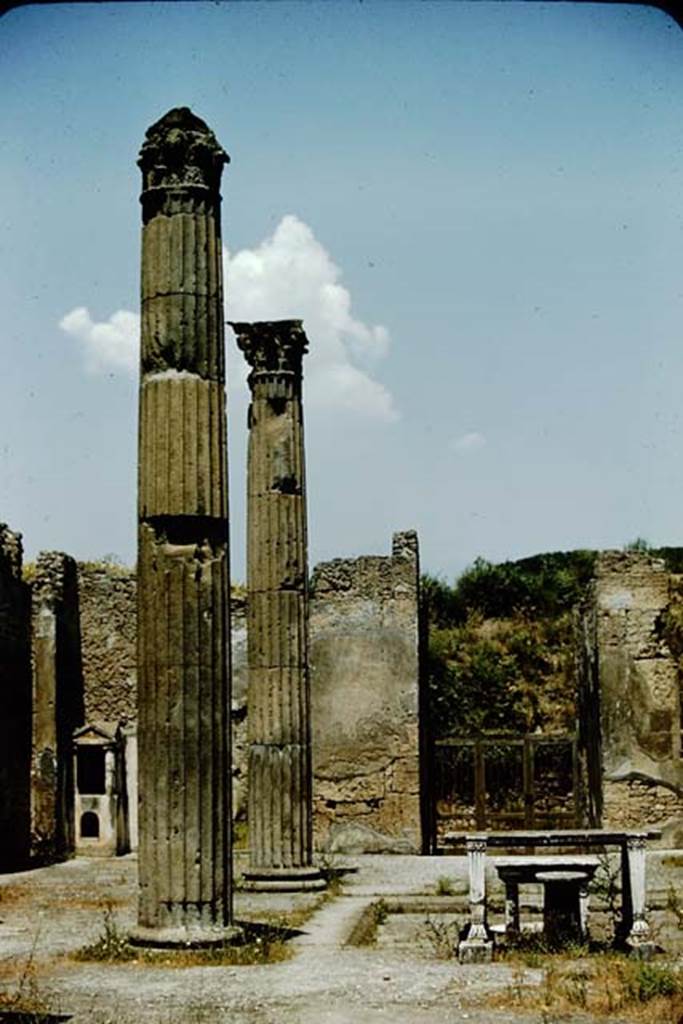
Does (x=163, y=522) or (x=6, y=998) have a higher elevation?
(x=163, y=522)

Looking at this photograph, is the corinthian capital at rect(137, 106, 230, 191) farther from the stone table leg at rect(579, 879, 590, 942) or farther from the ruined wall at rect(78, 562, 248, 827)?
the ruined wall at rect(78, 562, 248, 827)

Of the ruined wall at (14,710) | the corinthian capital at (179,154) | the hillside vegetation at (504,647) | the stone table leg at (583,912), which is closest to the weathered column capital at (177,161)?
the corinthian capital at (179,154)

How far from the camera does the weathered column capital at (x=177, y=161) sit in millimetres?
11016

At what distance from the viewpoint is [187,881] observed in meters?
10.2

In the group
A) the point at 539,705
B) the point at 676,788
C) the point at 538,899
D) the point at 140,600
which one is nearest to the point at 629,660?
the point at 676,788

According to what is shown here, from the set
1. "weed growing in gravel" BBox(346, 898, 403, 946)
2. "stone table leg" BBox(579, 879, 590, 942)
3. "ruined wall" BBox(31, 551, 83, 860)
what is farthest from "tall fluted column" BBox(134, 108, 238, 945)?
"ruined wall" BBox(31, 551, 83, 860)

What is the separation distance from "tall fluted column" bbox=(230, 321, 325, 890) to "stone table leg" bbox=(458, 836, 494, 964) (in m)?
4.38

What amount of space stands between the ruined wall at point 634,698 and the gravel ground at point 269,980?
815 centimetres

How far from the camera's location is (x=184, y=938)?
33.3ft

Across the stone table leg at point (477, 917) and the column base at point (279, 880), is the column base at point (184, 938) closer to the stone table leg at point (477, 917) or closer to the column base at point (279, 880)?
the stone table leg at point (477, 917)

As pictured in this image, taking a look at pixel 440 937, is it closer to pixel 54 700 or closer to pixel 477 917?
pixel 477 917

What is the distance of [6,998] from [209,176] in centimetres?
563

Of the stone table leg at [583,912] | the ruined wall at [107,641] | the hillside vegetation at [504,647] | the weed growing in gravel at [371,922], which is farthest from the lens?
the hillside vegetation at [504,647]

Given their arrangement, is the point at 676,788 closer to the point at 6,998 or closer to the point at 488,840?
the point at 488,840
